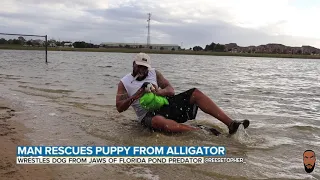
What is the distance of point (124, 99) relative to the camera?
583 cm

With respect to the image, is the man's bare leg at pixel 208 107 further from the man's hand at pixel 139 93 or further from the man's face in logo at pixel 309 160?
the man's face in logo at pixel 309 160

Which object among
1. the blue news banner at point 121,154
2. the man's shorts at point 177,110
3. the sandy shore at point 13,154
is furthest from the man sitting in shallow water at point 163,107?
the sandy shore at point 13,154

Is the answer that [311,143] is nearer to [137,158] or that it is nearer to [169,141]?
[169,141]

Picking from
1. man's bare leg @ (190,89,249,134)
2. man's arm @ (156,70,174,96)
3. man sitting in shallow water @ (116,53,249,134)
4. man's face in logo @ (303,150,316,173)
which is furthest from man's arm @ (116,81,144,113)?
man's face in logo @ (303,150,316,173)

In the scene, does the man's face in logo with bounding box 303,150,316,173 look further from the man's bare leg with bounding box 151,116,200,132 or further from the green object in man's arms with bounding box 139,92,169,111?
the green object in man's arms with bounding box 139,92,169,111

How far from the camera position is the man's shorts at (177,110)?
5.76m

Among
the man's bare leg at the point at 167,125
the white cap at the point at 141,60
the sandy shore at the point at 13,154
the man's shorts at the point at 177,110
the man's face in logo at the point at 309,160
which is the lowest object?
the man's face in logo at the point at 309,160

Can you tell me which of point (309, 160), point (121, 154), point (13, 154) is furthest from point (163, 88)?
point (13, 154)

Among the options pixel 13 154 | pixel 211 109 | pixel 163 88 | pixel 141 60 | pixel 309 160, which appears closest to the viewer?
pixel 13 154

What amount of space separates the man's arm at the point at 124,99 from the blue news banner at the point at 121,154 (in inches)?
40.4

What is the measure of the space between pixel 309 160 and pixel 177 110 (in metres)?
2.19

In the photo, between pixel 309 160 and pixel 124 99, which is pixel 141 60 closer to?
pixel 124 99

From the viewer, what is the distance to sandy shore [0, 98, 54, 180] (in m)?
3.58

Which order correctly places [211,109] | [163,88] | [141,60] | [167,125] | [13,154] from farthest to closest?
1. [163,88]
2. [211,109]
3. [141,60]
4. [167,125]
5. [13,154]
